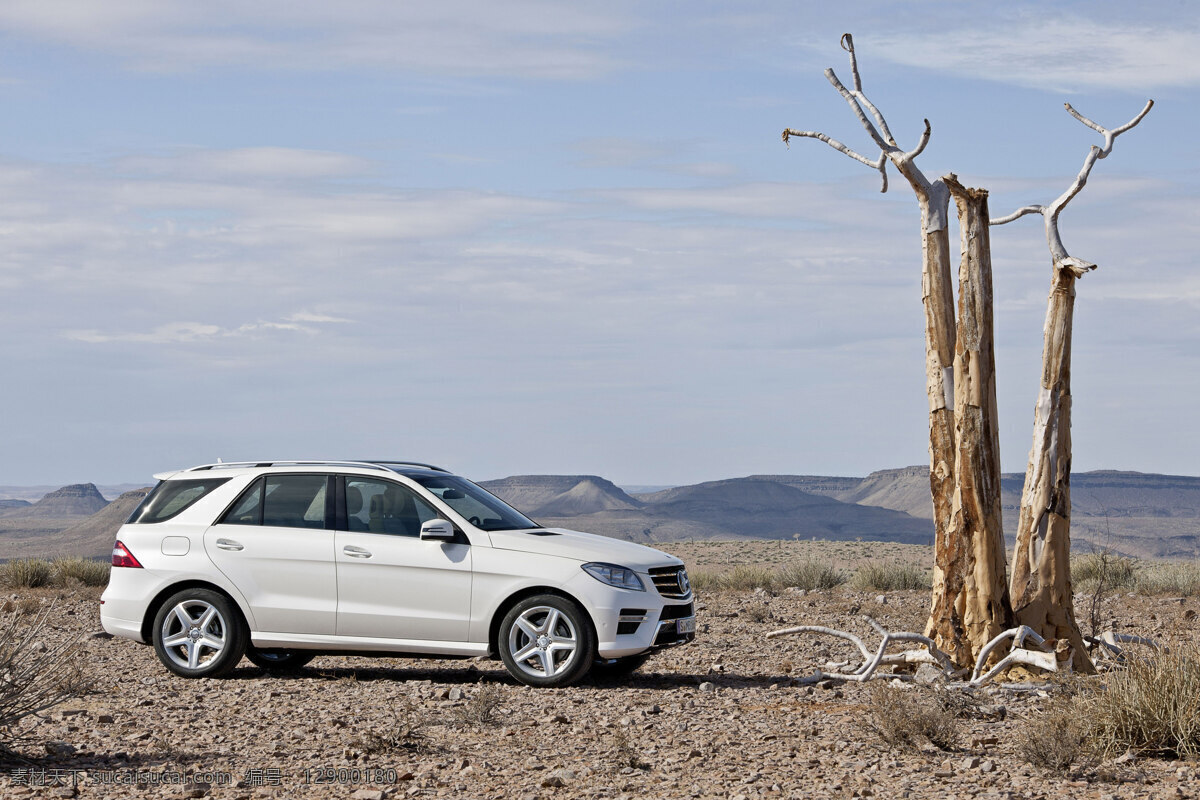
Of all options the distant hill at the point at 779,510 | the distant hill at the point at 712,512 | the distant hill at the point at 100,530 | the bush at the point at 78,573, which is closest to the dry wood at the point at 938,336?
the bush at the point at 78,573

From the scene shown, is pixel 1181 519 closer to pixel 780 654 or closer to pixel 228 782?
pixel 780 654

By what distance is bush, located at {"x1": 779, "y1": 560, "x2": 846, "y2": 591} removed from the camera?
22.3 meters

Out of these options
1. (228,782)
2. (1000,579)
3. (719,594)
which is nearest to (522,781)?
(228,782)

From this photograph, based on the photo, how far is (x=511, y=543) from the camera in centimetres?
1087

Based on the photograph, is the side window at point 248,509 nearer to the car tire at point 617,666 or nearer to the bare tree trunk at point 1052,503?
the car tire at point 617,666

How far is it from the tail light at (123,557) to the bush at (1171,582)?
15105 mm

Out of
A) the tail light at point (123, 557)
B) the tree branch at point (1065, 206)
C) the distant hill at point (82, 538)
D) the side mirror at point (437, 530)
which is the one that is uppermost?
the tree branch at point (1065, 206)

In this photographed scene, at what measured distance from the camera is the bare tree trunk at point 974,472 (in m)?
11.2

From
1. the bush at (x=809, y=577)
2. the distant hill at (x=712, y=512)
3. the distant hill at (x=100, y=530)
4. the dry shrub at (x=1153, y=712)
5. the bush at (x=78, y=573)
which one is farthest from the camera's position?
the distant hill at (x=712, y=512)

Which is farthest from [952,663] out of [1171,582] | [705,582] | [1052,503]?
[705,582]

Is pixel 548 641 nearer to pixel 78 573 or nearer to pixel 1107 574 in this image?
pixel 1107 574

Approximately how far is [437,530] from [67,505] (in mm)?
130993

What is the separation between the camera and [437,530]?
1074 cm

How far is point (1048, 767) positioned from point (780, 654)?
5597 millimetres
